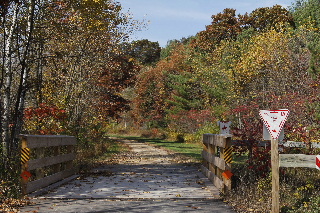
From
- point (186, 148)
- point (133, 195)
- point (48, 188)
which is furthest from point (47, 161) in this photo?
point (186, 148)

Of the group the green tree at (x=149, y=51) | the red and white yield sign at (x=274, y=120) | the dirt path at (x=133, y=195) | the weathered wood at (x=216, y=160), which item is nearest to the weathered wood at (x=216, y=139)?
the weathered wood at (x=216, y=160)

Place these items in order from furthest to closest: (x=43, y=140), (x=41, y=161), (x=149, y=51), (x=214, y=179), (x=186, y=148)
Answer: (x=149, y=51) < (x=186, y=148) < (x=214, y=179) < (x=43, y=140) < (x=41, y=161)

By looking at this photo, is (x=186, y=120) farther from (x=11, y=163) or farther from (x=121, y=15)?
(x=11, y=163)

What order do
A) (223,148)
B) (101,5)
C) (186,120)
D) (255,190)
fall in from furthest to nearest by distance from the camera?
(186,120) → (101,5) → (223,148) → (255,190)

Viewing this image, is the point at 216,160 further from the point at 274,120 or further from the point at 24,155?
the point at 24,155

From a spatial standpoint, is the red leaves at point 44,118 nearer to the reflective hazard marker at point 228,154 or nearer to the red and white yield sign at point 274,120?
the reflective hazard marker at point 228,154

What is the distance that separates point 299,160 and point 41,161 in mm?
5683

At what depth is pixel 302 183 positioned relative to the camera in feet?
31.7

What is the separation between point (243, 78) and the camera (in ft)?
97.8

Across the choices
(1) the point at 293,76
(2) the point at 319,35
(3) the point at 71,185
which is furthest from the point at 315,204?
(2) the point at 319,35

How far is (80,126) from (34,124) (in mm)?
5106

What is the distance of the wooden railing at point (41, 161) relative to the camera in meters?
8.79

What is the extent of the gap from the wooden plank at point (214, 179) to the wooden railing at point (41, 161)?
13.6 ft

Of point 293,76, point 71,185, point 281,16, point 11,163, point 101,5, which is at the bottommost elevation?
point 71,185
